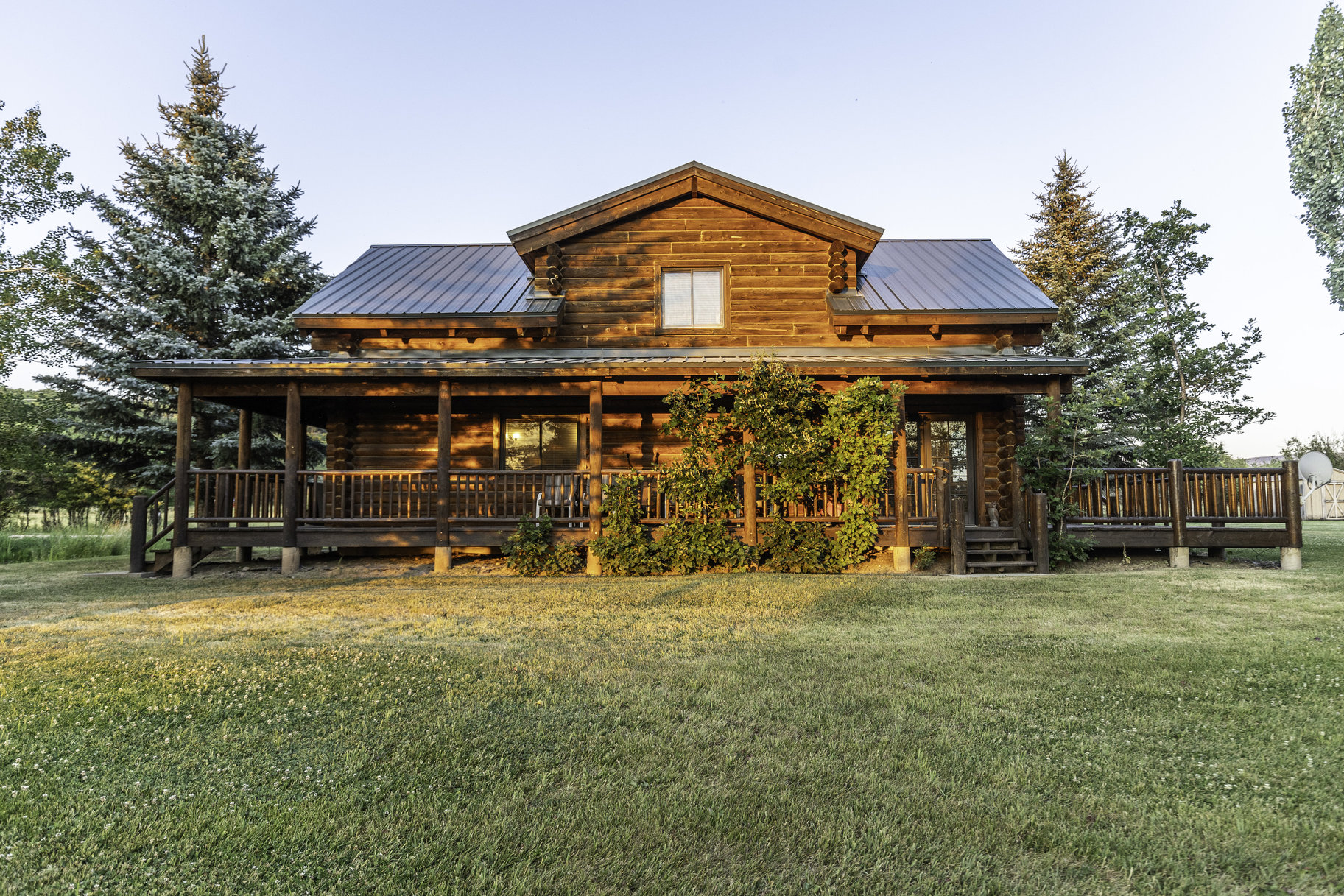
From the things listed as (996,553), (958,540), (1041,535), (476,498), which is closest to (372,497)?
(476,498)

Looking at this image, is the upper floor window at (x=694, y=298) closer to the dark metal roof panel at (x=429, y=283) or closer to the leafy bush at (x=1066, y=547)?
the dark metal roof panel at (x=429, y=283)

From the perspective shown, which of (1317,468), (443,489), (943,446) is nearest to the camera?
(443,489)

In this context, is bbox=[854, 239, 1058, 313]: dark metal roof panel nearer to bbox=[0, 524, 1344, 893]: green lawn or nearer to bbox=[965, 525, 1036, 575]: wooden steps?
bbox=[965, 525, 1036, 575]: wooden steps

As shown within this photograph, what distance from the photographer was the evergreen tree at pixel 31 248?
17.7 meters

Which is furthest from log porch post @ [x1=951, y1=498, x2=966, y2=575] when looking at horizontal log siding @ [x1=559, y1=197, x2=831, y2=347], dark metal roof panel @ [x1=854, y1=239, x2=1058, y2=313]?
horizontal log siding @ [x1=559, y1=197, x2=831, y2=347]

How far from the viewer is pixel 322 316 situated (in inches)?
520

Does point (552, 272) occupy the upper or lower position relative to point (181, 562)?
upper

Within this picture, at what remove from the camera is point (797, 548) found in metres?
10.9

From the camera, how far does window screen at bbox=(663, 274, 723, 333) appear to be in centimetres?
1373

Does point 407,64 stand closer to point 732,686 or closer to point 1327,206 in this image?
point 732,686

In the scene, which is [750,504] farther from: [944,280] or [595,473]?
[944,280]

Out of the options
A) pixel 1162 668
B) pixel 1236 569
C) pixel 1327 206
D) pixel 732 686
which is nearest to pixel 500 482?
pixel 732 686

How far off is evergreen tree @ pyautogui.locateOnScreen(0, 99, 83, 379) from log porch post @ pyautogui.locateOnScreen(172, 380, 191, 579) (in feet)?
Answer: 33.6

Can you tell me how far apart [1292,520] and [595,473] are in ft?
36.4
